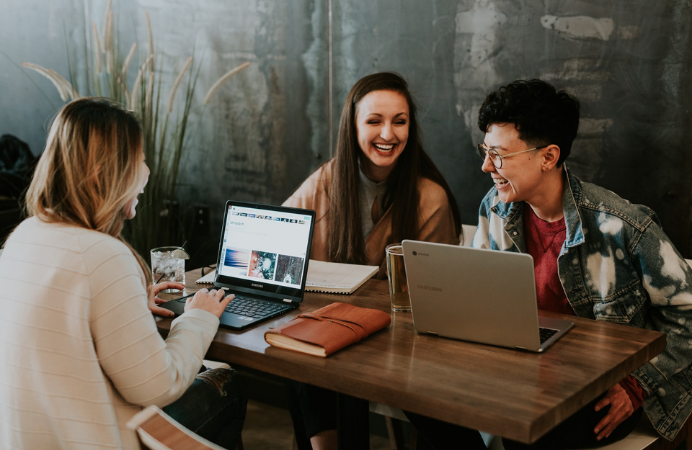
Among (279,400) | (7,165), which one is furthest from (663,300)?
(7,165)

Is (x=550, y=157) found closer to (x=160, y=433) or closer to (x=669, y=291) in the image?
(x=669, y=291)

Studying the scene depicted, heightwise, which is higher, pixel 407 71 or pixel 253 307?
pixel 407 71

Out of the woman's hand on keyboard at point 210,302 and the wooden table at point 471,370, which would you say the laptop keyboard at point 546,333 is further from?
the woman's hand on keyboard at point 210,302

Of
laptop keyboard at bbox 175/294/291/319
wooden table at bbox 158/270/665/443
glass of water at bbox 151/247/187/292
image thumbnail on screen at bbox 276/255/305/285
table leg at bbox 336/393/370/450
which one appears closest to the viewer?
wooden table at bbox 158/270/665/443

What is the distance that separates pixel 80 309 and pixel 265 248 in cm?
69

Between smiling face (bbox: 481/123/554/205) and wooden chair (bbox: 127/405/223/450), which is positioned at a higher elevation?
smiling face (bbox: 481/123/554/205)

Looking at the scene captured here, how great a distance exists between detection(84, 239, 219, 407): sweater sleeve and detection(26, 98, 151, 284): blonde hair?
91 millimetres

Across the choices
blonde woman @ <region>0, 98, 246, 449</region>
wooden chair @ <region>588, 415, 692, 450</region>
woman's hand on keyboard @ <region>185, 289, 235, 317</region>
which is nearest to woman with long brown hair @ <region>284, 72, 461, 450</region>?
woman's hand on keyboard @ <region>185, 289, 235, 317</region>

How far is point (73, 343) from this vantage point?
1.25 metres

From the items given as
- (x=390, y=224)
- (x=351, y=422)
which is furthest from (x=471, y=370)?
(x=390, y=224)

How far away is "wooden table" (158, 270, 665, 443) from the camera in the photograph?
1.16 metres

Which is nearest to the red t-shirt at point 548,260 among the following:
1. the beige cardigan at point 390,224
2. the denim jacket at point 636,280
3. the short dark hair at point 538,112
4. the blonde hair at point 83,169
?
the denim jacket at point 636,280

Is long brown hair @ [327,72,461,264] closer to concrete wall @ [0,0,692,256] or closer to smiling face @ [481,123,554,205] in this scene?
concrete wall @ [0,0,692,256]

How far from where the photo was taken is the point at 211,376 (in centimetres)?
177
